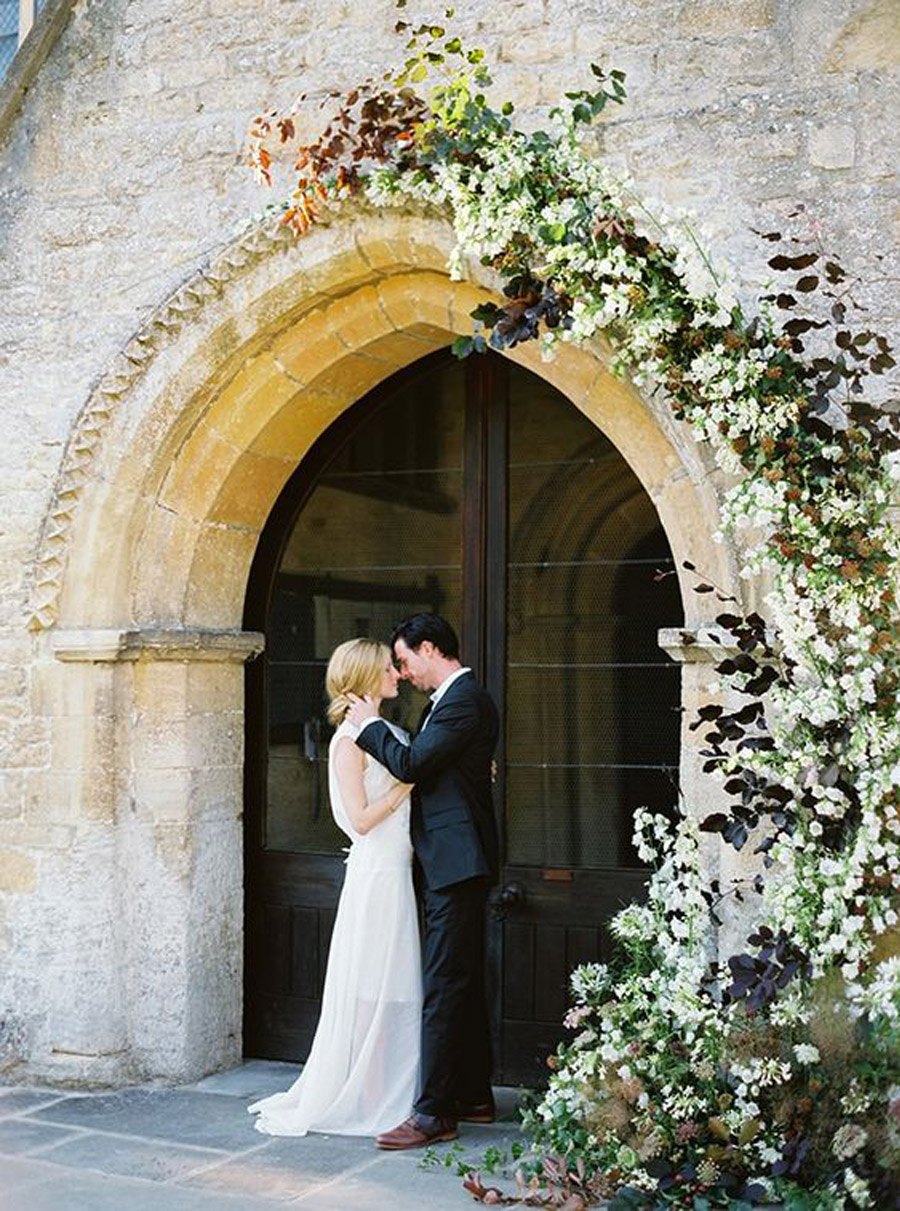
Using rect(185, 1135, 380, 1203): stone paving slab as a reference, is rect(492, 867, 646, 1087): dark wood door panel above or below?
above

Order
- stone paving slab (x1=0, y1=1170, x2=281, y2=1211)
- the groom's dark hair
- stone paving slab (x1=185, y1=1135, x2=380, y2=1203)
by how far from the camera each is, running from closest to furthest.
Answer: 1. stone paving slab (x1=0, y1=1170, x2=281, y2=1211)
2. stone paving slab (x1=185, y1=1135, x2=380, y2=1203)
3. the groom's dark hair

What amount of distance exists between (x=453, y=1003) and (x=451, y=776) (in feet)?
2.31

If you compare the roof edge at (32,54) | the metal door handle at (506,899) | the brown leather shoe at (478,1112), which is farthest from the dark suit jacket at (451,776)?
the roof edge at (32,54)

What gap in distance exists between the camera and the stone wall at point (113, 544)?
19.4 feet

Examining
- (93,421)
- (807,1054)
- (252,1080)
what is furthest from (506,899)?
(93,421)

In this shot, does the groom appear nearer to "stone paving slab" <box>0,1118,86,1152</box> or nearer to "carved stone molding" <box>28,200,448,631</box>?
"stone paving slab" <box>0,1118,86,1152</box>

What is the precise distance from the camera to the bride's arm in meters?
5.37

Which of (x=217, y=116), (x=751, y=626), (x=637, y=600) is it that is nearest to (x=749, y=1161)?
(x=751, y=626)

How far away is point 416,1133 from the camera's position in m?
5.14

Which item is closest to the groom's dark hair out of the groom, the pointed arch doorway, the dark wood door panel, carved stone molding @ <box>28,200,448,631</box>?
the groom

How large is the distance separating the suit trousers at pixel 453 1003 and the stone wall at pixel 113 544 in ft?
3.79

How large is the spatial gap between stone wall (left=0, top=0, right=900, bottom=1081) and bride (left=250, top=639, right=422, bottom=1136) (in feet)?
2.63

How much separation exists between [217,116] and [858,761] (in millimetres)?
3239

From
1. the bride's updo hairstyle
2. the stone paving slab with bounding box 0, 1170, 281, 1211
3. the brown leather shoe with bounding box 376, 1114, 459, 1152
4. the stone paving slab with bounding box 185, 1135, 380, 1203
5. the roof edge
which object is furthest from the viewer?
the roof edge
